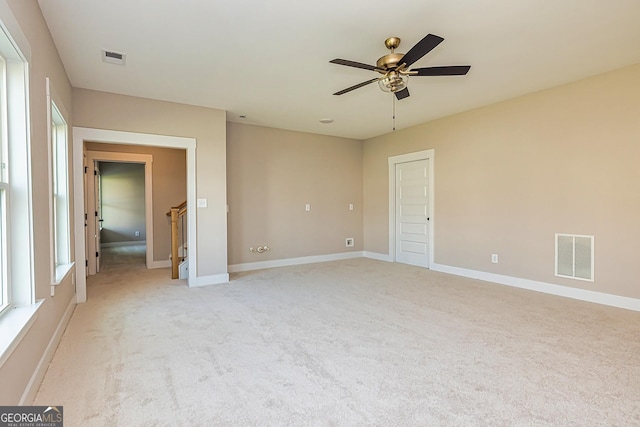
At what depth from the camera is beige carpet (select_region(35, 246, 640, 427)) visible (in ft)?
5.73

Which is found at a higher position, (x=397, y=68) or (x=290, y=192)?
(x=397, y=68)

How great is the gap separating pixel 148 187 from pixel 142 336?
12.9 ft

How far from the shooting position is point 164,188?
616cm

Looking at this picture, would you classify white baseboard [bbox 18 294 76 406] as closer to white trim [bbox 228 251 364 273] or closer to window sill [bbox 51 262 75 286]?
window sill [bbox 51 262 75 286]

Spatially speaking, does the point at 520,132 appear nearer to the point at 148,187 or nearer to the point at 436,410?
the point at 436,410

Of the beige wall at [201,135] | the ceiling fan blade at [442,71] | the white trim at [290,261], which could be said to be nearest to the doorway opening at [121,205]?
the white trim at [290,261]

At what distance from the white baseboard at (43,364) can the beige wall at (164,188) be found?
2929 mm

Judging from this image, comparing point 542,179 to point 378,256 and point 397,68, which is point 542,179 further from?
point 378,256

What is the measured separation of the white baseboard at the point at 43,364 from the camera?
178 centimetres

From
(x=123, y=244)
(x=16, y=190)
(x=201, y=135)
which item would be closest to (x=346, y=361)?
(x=16, y=190)

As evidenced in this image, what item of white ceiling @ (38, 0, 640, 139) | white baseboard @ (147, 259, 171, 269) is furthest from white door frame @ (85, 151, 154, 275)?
white ceiling @ (38, 0, 640, 139)

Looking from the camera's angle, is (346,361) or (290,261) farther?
(290,261)

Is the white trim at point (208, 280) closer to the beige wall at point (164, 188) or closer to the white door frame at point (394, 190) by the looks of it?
the beige wall at point (164, 188)

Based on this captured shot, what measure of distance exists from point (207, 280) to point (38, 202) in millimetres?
2654
